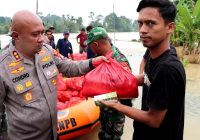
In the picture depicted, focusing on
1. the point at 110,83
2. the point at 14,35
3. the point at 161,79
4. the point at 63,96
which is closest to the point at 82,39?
the point at 63,96

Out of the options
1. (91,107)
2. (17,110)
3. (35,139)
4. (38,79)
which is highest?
(38,79)

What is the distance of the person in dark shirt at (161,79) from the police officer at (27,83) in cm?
56

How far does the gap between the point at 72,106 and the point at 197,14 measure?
30.3ft

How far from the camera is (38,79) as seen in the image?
2.31m

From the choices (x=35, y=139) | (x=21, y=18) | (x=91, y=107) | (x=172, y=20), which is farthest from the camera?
(x=91, y=107)

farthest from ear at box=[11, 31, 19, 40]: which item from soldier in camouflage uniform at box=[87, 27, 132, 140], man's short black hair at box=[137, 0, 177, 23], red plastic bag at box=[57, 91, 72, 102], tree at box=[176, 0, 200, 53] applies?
tree at box=[176, 0, 200, 53]

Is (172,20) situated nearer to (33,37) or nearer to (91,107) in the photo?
(33,37)

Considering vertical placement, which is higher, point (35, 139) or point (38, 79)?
point (38, 79)

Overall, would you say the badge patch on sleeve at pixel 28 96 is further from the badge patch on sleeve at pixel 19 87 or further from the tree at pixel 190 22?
the tree at pixel 190 22

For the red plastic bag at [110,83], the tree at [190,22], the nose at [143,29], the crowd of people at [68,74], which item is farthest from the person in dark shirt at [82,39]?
the nose at [143,29]

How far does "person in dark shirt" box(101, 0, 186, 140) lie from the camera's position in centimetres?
175

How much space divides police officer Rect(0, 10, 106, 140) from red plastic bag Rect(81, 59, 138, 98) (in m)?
0.30

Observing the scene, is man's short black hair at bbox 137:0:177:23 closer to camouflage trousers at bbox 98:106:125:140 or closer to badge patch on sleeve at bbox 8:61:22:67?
badge patch on sleeve at bbox 8:61:22:67

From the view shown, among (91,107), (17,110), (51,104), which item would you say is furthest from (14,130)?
(91,107)
